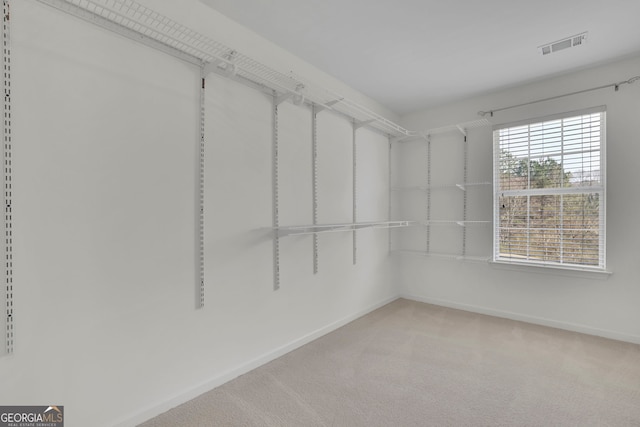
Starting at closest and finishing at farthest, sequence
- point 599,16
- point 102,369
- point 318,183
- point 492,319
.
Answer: point 102,369 < point 599,16 < point 318,183 < point 492,319

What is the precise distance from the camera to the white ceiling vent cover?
2326mm

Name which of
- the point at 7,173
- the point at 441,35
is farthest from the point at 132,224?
the point at 441,35

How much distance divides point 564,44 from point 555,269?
6.80ft

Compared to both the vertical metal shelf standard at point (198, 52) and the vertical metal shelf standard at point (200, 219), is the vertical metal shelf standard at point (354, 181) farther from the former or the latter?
the vertical metal shelf standard at point (200, 219)

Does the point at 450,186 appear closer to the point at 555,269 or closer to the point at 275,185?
the point at 555,269

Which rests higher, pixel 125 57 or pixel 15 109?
pixel 125 57

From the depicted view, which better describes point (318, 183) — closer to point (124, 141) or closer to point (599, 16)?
point (124, 141)

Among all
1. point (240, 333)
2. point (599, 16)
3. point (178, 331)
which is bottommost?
point (240, 333)

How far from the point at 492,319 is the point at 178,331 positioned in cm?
318

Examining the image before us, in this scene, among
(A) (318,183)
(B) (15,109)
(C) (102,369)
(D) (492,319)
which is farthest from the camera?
(D) (492,319)

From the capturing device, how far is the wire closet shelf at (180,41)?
148 cm

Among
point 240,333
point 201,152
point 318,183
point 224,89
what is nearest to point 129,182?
point 201,152

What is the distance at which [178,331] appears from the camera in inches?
72.9

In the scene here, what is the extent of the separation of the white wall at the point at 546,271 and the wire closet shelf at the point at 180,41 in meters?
1.81
